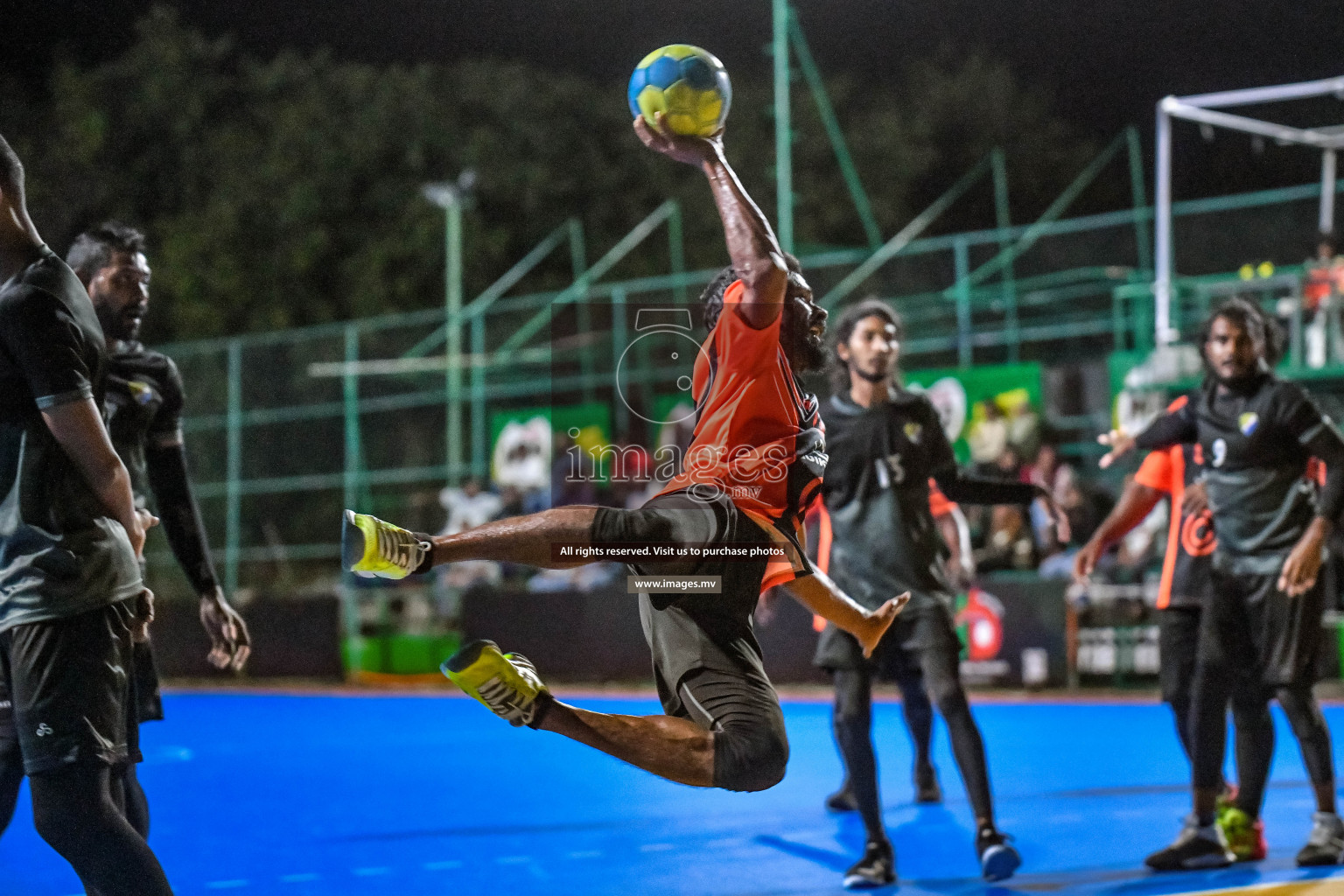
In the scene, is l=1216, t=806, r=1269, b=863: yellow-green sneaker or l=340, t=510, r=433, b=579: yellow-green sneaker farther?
l=1216, t=806, r=1269, b=863: yellow-green sneaker

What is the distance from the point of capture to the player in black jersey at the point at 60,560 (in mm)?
3051

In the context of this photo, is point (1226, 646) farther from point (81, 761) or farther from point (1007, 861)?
point (81, 761)

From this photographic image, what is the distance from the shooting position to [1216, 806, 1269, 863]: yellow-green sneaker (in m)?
5.16

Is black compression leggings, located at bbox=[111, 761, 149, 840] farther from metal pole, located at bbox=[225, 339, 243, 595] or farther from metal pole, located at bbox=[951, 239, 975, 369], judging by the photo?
metal pole, located at bbox=[225, 339, 243, 595]

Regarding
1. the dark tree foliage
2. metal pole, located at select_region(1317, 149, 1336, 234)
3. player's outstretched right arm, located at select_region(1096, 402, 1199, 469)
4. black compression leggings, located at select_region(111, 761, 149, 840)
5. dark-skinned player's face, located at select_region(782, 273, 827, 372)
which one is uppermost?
the dark tree foliage

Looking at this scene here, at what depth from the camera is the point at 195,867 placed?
5.07 meters

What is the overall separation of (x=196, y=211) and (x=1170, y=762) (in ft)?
86.6

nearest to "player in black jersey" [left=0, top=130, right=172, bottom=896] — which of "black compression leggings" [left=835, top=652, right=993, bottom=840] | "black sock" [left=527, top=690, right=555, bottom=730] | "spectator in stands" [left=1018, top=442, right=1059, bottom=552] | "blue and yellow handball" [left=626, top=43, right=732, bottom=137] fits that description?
"black sock" [left=527, top=690, right=555, bottom=730]

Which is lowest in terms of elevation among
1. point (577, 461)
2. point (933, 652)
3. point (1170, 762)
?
point (1170, 762)

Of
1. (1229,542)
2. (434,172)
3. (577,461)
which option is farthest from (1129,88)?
(577,461)

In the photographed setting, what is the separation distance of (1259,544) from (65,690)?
4182mm

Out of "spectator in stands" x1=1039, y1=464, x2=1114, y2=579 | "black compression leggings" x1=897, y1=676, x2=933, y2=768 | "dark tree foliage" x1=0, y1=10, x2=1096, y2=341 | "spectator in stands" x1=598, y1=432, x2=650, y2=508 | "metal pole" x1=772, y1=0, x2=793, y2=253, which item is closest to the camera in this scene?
"spectator in stands" x1=598, y1=432, x2=650, y2=508

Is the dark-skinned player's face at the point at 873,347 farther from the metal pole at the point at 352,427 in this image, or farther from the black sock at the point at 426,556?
the metal pole at the point at 352,427

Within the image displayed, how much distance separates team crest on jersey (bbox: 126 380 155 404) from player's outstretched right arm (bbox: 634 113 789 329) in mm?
1777
